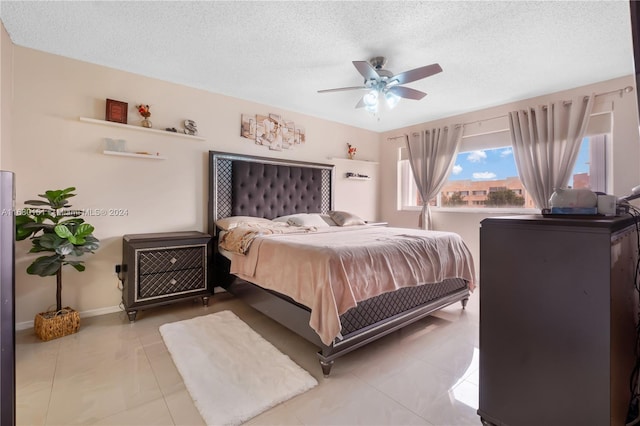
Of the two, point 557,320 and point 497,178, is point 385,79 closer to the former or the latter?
point 557,320

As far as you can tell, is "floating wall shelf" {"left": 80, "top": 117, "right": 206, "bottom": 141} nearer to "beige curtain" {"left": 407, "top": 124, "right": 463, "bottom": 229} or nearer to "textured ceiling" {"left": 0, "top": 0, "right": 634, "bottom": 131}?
"textured ceiling" {"left": 0, "top": 0, "right": 634, "bottom": 131}

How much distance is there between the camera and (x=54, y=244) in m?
2.18

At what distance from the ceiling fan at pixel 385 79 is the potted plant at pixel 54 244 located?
242 cm

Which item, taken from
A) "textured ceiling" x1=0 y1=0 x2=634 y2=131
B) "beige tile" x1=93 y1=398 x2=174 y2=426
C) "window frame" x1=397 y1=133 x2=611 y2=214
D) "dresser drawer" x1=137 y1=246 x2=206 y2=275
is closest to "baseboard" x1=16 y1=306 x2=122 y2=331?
"dresser drawer" x1=137 y1=246 x2=206 y2=275

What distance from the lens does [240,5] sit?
1.89 meters

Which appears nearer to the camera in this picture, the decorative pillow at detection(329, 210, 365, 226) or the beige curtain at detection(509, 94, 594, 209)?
the beige curtain at detection(509, 94, 594, 209)

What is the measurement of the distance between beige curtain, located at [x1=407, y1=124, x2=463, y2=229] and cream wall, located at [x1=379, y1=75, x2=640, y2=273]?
0.48ft

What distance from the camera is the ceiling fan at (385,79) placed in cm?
223

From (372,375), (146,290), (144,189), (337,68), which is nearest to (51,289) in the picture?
(146,290)

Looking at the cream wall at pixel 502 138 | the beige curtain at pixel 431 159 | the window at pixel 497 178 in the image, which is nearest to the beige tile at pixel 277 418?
the cream wall at pixel 502 138

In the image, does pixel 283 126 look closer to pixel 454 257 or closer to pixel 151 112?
pixel 151 112

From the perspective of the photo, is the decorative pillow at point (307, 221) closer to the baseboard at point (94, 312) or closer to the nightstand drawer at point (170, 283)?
the nightstand drawer at point (170, 283)

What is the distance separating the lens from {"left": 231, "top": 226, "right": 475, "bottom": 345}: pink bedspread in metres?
1.76

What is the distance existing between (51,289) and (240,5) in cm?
293
